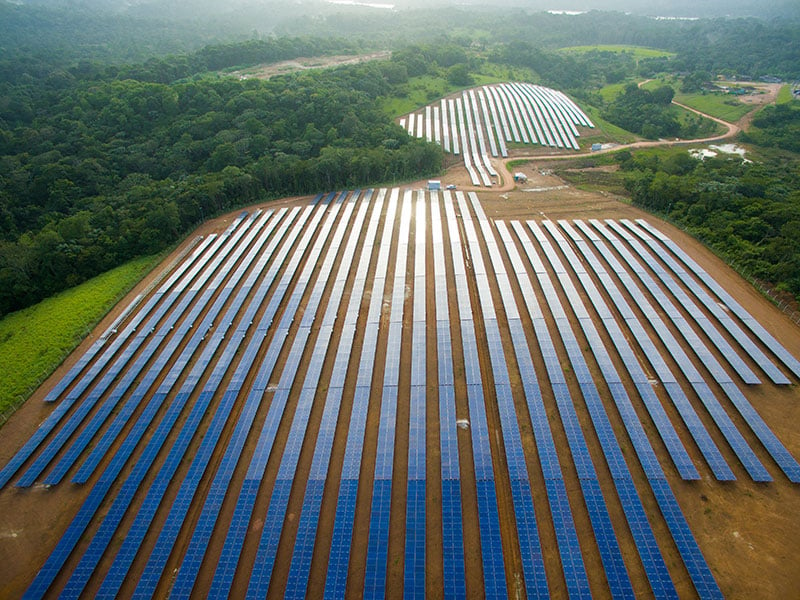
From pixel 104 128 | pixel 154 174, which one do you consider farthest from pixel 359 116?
pixel 104 128

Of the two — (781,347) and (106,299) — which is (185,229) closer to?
(106,299)

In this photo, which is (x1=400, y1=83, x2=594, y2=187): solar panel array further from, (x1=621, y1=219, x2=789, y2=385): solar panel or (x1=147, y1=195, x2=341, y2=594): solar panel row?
(x1=147, y1=195, x2=341, y2=594): solar panel row

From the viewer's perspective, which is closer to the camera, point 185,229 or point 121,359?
point 121,359

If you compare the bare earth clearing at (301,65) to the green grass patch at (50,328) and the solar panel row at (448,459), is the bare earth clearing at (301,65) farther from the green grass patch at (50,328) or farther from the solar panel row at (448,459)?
the solar panel row at (448,459)

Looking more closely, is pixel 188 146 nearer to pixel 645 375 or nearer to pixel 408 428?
pixel 408 428

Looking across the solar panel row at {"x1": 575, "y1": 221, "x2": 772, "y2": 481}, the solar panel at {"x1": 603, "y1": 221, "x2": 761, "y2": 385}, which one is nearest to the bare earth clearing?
the solar panel at {"x1": 603, "y1": 221, "x2": 761, "y2": 385}

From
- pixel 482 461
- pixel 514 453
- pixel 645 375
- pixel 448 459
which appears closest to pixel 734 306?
pixel 645 375

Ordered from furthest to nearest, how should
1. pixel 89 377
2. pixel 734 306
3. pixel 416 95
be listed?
pixel 416 95, pixel 734 306, pixel 89 377
